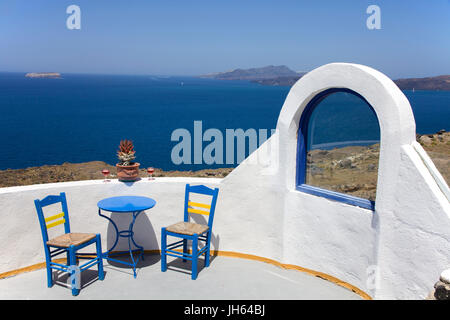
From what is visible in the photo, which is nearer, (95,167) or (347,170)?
(347,170)

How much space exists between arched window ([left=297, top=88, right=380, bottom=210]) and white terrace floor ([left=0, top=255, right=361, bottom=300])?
1.22m

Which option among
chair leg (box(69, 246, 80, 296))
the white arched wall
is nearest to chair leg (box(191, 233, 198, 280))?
the white arched wall

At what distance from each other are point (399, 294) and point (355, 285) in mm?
677

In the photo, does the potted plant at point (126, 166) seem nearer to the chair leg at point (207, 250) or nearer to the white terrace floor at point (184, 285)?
the white terrace floor at point (184, 285)

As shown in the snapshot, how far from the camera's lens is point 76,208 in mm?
5672

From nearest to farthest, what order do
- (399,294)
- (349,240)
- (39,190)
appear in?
(399,294) → (349,240) → (39,190)

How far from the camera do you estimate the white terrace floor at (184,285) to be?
16.1ft

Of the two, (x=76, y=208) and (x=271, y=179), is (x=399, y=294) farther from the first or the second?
(x=76, y=208)

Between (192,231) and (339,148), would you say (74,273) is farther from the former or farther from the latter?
(339,148)

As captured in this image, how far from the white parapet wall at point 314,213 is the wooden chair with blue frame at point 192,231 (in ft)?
0.67

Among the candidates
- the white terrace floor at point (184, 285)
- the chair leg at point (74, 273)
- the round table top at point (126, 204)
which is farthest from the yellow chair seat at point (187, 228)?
the chair leg at point (74, 273)

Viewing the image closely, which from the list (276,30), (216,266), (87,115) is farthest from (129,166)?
(276,30)

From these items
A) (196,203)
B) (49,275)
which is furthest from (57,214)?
A: (196,203)

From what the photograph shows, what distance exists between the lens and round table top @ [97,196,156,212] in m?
5.20
